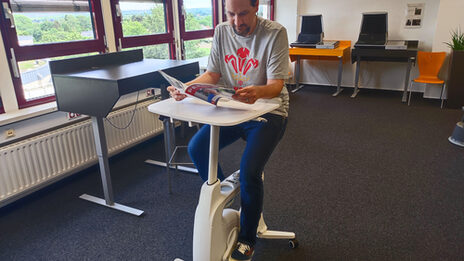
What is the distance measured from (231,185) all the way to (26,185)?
5.13 ft

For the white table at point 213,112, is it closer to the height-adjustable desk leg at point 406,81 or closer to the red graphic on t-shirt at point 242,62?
the red graphic on t-shirt at point 242,62

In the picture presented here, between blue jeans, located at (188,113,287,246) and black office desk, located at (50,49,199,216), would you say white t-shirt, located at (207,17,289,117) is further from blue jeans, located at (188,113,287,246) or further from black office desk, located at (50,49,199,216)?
black office desk, located at (50,49,199,216)

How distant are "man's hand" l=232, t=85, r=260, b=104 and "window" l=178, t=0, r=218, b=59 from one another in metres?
2.87

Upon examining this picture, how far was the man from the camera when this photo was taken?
1537 mm

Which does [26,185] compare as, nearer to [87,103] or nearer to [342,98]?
[87,103]

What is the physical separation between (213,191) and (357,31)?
17.1 ft

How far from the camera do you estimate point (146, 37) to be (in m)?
3.50

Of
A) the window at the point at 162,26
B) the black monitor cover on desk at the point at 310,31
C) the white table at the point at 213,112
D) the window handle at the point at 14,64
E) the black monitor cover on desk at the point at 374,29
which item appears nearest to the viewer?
the white table at the point at 213,112

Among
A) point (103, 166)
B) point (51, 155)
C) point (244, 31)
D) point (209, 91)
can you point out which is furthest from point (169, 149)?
point (209, 91)

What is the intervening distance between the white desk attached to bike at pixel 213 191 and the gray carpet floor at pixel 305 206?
357mm

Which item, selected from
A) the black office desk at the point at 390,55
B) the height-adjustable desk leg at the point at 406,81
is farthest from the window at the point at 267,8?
the height-adjustable desk leg at the point at 406,81

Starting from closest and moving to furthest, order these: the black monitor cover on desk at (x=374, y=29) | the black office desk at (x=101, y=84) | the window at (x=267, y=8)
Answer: the black office desk at (x=101, y=84)
the black monitor cover on desk at (x=374, y=29)
the window at (x=267, y=8)

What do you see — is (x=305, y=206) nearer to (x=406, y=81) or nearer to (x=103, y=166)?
(x=103, y=166)

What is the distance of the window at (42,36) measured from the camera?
231 cm
